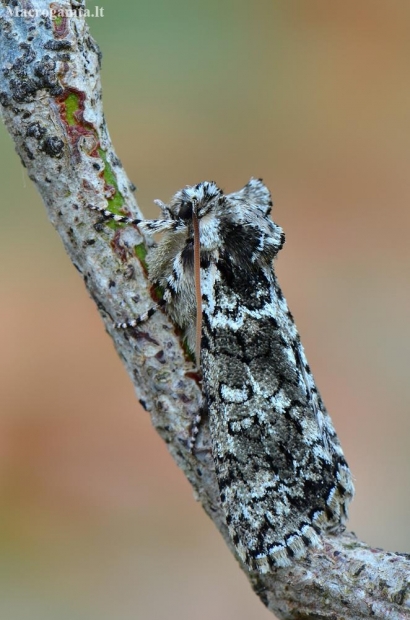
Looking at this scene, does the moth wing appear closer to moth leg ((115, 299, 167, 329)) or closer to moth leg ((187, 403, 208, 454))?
moth leg ((187, 403, 208, 454))

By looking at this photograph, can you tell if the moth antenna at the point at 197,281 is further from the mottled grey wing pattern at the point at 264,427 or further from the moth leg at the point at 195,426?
the moth leg at the point at 195,426

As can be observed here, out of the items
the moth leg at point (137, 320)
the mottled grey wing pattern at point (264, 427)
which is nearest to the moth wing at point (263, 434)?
the mottled grey wing pattern at point (264, 427)

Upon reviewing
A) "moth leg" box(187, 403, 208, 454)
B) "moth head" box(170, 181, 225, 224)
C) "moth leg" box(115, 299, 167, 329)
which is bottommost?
"moth leg" box(187, 403, 208, 454)

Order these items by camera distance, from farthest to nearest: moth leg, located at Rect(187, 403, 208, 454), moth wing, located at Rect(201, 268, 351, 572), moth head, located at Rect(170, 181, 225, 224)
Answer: moth head, located at Rect(170, 181, 225, 224) < moth leg, located at Rect(187, 403, 208, 454) < moth wing, located at Rect(201, 268, 351, 572)

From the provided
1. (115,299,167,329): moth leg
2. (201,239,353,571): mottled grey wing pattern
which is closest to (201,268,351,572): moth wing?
(201,239,353,571): mottled grey wing pattern

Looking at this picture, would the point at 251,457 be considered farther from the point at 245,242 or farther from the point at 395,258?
the point at 395,258

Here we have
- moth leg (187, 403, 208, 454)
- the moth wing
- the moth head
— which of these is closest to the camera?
the moth wing

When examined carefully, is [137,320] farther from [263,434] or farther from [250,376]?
[263,434]

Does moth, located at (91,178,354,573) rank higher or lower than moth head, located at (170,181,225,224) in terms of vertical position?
lower

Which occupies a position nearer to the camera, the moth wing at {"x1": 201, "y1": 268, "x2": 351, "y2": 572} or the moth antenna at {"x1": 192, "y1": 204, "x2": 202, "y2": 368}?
the moth wing at {"x1": 201, "y1": 268, "x2": 351, "y2": 572}

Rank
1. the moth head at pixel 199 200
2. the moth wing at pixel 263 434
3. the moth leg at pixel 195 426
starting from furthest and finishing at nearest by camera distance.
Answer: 1. the moth head at pixel 199 200
2. the moth leg at pixel 195 426
3. the moth wing at pixel 263 434
